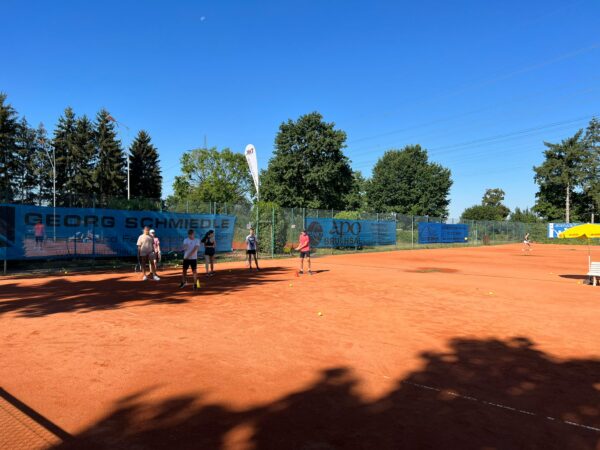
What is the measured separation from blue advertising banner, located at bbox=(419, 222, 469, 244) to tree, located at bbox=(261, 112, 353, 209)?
589 inches

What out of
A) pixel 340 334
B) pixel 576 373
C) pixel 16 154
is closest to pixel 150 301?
pixel 340 334

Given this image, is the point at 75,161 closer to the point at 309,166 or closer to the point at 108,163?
the point at 108,163

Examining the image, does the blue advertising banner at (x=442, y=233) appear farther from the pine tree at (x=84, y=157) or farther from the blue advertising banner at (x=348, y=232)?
the pine tree at (x=84, y=157)

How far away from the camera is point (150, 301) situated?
966 centimetres

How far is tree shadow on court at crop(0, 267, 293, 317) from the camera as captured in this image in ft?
29.1

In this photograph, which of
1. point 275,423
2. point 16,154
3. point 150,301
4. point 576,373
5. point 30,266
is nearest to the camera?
point 275,423

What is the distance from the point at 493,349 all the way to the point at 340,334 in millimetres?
2345

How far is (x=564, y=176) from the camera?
6756cm

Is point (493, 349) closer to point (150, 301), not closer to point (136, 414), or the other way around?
point (136, 414)

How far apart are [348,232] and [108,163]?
35.4 metres

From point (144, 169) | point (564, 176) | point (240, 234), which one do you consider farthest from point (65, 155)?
point (564, 176)

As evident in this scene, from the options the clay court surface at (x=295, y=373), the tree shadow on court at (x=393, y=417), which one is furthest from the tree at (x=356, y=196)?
the tree shadow on court at (x=393, y=417)

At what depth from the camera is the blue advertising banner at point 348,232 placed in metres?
28.1

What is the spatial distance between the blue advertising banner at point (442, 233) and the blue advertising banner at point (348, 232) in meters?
5.63
